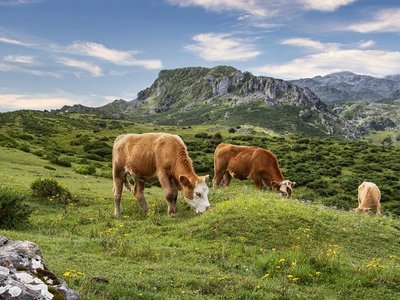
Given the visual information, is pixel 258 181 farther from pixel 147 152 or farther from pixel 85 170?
pixel 85 170

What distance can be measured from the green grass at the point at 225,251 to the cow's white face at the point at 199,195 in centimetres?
67

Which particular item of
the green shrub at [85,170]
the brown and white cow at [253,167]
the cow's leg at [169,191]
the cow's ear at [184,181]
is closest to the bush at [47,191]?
the cow's leg at [169,191]

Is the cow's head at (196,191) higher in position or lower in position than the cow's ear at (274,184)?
higher

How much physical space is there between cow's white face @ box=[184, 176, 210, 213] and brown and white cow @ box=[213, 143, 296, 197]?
25.1 feet

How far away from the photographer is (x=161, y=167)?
18.1 metres

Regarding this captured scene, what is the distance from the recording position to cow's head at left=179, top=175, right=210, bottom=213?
56.1 feet

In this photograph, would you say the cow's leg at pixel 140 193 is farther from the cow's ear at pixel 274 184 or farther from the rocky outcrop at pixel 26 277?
the rocky outcrop at pixel 26 277

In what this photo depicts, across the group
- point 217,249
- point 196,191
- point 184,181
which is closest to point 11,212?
point 184,181

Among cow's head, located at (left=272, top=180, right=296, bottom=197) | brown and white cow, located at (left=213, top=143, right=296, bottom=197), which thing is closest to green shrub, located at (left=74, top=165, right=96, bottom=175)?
brown and white cow, located at (left=213, top=143, right=296, bottom=197)

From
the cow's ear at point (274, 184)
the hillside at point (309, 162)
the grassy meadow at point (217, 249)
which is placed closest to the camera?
the grassy meadow at point (217, 249)

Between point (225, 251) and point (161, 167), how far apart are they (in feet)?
19.2

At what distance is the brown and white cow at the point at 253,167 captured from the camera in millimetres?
24484

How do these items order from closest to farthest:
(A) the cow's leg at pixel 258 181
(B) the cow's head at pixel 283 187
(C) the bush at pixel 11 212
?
(C) the bush at pixel 11 212 → (B) the cow's head at pixel 283 187 → (A) the cow's leg at pixel 258 181

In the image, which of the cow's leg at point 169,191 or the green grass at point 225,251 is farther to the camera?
the cow's leg at point 169,191
